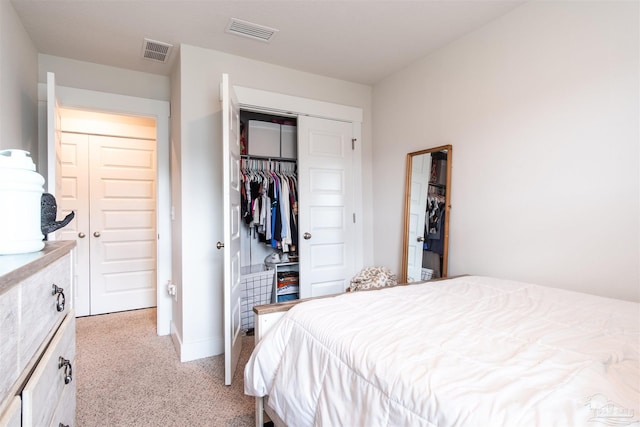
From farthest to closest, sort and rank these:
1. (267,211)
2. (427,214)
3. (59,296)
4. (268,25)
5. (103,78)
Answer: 1. (267,211)
2. (103,78)
3. (427,214)
4. (268,25)
5. (59,296)

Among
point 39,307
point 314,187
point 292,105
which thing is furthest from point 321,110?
point 39,307

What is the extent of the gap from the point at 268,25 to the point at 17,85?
1615mm

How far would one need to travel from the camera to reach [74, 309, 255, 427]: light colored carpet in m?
1.74

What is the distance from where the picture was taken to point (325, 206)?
3115 millimetres

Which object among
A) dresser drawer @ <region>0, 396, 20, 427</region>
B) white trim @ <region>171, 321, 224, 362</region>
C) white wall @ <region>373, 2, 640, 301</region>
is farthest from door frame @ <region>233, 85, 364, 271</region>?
dresser drawer @ <region>0, 396, 20, 427</region>

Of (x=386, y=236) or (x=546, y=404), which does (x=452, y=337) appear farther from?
(x=386, y=236)

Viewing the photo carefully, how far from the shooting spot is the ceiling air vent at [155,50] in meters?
2.36

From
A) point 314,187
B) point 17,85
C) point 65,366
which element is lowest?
point 65,366

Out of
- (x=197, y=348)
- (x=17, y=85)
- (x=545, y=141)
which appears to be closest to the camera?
(x=545, y=141)

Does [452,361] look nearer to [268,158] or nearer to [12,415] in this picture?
[12,415]

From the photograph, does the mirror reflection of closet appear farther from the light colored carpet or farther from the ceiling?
the light colored carpet

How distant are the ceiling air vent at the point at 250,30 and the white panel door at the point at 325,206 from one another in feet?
2.63

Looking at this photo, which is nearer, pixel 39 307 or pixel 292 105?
pixel 39 307

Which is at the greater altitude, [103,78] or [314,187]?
[103,78]
